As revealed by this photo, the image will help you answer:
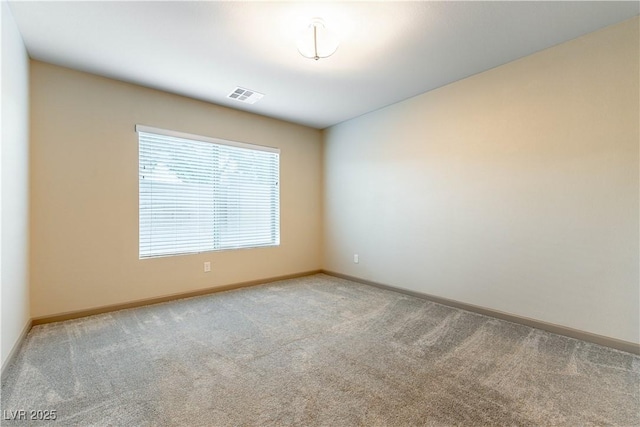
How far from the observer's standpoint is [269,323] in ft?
8.87

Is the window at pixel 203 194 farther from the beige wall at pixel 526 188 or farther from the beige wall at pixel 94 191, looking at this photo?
the beige wall at pixel 526 188

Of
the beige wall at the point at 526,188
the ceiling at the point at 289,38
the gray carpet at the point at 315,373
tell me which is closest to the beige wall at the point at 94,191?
the ceiling at the point at 289,38

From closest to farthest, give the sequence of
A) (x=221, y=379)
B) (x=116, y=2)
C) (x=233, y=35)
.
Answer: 1. (x=221, y=379)
2. (x=116, y=2)
3. (x=233, y=35)

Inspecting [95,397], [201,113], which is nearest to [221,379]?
[95,397]

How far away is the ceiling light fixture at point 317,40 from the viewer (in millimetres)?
2107

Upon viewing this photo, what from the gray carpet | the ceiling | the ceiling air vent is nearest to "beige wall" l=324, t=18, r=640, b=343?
the ceiling

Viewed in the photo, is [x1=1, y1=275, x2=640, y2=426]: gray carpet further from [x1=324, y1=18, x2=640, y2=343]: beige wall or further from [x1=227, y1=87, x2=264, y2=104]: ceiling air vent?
[x1=227, y1=87, x2=264, y2=104]: ceiling air vent

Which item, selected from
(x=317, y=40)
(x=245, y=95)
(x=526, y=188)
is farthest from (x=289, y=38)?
(x=526, y=188)

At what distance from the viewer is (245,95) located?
3441mm

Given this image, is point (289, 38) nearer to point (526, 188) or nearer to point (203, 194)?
point (203, 194)

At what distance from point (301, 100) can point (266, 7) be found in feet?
5.41

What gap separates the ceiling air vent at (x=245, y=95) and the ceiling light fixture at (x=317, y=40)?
1317 millimetres

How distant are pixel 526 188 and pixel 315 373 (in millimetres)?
2492

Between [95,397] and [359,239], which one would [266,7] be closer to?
[95,397]
